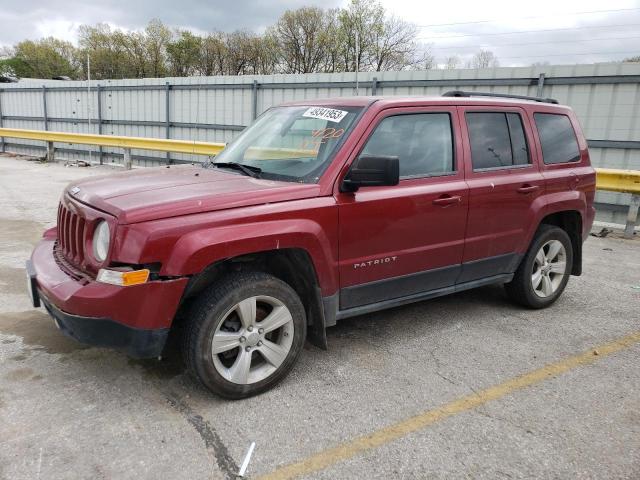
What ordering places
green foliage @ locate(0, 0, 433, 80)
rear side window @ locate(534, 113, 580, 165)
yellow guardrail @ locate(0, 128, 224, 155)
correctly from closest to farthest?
rear side window @ locate(534, 113, 580, 165) → yellow guardrail @ locate(0, 128, 224, 155) → green foliage @ locate(0, 0, 433, 80)

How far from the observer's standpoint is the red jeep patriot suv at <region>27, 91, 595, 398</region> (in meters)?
2.77

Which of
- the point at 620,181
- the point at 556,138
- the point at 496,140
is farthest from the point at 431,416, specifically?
the point at 620,181

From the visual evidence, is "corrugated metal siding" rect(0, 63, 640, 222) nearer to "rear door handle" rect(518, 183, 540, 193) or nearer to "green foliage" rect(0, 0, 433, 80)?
"rear door handle" rect(518, 183, 540, 193)

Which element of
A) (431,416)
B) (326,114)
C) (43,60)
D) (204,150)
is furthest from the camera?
(43,60)

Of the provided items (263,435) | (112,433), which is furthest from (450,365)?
(112,433)

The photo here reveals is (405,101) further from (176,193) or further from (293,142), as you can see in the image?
(176,193)

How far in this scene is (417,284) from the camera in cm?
388

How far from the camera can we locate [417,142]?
12.5 feet

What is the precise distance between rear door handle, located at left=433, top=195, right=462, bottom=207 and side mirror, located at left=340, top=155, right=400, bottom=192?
63 centimetres

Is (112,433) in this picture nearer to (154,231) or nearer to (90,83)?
(154,231)

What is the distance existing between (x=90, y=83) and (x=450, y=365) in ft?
59.0

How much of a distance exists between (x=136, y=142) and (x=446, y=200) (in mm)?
12749

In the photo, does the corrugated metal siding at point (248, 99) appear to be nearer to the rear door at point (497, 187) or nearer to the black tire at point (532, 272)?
the black tire at point (532, 272)

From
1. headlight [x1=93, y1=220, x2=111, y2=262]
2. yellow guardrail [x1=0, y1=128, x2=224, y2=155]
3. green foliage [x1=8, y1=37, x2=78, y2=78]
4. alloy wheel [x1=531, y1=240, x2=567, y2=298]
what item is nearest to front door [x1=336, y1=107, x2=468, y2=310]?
alloy wheel [x1=531, y1=240, x2=567, y2=298]
